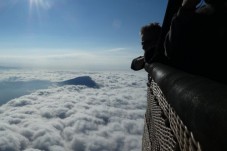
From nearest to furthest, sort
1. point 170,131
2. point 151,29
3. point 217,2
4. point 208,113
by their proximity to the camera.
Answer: point 208,113 < point 170,131 < point 217,2 < point 151,29

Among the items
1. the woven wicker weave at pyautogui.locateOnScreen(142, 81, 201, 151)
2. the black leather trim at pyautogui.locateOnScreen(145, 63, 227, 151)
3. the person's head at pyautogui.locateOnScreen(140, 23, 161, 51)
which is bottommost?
the woven wicker weave at pyautogui.locateOnScreen(142, 81, 201, 151)

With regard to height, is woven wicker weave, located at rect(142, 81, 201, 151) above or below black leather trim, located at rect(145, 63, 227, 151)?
below

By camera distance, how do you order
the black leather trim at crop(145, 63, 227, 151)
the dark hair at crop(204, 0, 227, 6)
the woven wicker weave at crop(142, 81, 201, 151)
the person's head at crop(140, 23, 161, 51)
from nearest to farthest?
the black leather trim at crop(145, 63, 227, 151), the woven wicker weave at crop(142, 81, 201, 151), the dark hair at crop(204, 0, 227, 6), the person's head at crop(140, 23, 161, 51)

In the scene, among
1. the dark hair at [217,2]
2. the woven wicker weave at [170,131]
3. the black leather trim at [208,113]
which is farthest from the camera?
the dark hair at [217,2]

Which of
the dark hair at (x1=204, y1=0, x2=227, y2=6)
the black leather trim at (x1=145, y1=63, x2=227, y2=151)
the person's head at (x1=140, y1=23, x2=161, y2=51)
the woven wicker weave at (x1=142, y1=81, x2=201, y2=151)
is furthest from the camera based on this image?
the person's head at (x1=140, y1=23, x2=161, y2=51)

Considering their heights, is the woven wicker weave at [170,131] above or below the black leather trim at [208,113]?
below

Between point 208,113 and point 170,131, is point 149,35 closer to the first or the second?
point 170,131

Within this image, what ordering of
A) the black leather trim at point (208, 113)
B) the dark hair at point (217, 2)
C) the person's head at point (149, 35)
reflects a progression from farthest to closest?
the person's head at point (149, 35) → the dark hair at point (217, 2) → the black leather trim at point (208, 113)

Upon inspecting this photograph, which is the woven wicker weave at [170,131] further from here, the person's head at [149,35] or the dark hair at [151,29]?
the dark hair at [151,29]

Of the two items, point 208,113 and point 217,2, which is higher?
point 217,2

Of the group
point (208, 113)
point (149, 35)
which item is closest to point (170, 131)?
point (208, 113)

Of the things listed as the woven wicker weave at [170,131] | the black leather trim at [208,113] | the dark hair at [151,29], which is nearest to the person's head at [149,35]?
the dark hair at [151,29]

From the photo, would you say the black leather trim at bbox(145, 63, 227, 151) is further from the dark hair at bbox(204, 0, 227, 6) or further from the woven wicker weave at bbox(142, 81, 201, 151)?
the dark hair at bbox(204, 0, 227, 6)

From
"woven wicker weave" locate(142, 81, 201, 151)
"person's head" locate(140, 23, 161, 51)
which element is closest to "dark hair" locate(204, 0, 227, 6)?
"woven wicker weave" locate(142, 81, 201, 151)
